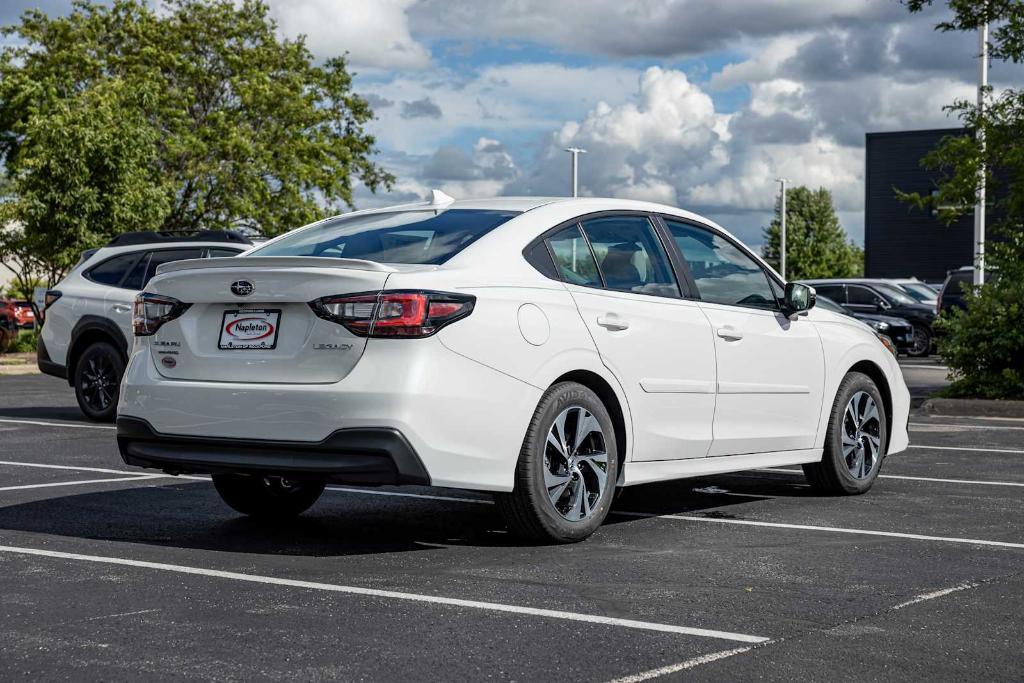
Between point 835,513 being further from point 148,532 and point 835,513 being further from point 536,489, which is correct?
point 148,532

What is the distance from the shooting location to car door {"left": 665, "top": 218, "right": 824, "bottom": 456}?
298 inches

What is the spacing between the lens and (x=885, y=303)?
98.6ft

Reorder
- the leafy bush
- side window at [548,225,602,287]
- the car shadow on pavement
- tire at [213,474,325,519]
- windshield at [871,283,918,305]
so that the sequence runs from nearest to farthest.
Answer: the car shadow on pavement
side window at [548,225,602,287]
tire at [213,474,325,519]
the leafy bush
windshield at [871,283,918,305]

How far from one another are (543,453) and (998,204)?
488 inches

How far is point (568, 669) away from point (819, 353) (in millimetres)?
4362

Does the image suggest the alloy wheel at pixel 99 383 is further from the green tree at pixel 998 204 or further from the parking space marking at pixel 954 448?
the green tree at pixel 998 204

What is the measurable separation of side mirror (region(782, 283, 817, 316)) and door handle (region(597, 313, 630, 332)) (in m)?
1.54

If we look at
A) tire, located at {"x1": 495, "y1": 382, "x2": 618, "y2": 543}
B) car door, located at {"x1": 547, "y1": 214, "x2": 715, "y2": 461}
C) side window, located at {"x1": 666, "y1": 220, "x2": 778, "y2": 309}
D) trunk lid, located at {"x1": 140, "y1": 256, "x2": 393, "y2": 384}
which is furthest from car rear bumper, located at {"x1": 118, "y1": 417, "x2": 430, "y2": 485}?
side window, located at {"x1": 666, "y1": 220, "x2": 778, "y2": 309}

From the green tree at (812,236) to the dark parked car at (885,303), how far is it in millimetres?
87045

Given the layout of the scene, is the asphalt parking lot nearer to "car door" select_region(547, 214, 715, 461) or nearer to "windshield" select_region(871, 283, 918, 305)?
"car door" select_region(547, 214, 715, 461)

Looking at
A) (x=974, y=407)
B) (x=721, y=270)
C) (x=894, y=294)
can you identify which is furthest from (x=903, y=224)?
(x=721, y=270)

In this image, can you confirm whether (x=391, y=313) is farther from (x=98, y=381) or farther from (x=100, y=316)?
(x=98, y=381)

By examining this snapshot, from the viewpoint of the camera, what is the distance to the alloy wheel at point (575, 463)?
6441 millimetres

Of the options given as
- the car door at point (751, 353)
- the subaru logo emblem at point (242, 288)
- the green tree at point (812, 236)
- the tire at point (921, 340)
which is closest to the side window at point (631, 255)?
the car door at point (751, 353)
